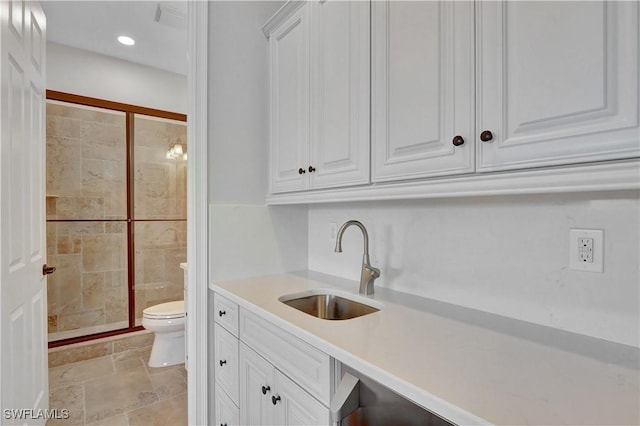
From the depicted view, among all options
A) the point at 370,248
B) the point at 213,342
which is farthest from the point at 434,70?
the point at 213,342

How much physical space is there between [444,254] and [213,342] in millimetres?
1196

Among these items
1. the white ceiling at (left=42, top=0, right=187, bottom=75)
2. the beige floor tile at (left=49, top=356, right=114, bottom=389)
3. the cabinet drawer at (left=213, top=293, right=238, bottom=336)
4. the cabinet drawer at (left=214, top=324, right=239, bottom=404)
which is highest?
the white ceiling at (left=42, top=0, right=187, bottom=75)

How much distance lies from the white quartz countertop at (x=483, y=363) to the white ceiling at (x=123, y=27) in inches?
91.7

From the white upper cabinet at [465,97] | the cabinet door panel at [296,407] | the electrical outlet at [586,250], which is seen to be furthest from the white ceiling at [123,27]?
the electrical outlet at [586,250]

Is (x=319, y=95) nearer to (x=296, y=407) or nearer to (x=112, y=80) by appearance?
(x=296, y=407)

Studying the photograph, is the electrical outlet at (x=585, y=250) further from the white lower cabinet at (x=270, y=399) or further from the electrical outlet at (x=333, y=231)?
the electrical outlet at (x=333, y=231)

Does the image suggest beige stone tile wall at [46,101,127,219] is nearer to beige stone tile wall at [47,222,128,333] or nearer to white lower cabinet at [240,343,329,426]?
beige stone tile wall at [47,222,128,333]

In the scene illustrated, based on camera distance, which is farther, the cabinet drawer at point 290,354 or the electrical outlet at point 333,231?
the electrical outlet at point 333,231

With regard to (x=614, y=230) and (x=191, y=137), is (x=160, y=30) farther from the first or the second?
(x=614, y=230)

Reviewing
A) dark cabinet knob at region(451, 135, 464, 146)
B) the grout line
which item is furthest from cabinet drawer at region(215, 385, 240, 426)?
dark cabinet knob at region(451, 135, 464, 146)

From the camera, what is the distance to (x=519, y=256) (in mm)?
988

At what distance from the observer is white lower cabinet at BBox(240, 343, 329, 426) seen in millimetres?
917

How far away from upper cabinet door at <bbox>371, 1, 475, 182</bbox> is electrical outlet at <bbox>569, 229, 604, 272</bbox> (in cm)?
36

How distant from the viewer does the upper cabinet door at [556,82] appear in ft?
2.01
